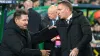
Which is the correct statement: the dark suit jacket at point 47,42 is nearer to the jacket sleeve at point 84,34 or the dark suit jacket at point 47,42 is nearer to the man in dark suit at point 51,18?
the man in dark suit at point 51,18

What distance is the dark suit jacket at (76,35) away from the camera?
910 cm

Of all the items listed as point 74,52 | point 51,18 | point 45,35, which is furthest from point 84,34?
point 51,18

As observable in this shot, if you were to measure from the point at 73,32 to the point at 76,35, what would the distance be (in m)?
0.08

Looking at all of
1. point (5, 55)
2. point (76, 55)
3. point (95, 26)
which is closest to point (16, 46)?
point (5, 55)

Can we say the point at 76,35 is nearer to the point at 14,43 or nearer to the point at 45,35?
the point at 45,35

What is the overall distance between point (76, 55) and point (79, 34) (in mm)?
422

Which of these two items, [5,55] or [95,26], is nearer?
[5,55]

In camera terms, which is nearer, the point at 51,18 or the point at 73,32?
the point at 73,32

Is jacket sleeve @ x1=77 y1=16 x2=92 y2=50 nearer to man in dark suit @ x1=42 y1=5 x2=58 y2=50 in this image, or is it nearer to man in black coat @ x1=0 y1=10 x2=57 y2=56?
man in black coat @ x1=0 y1=10 x2=57 y2=56

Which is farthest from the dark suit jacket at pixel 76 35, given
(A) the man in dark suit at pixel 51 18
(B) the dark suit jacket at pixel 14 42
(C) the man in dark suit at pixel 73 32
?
(A) the man in dark suit at pixel 51 18

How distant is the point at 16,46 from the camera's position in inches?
324

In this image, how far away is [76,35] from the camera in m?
9.20

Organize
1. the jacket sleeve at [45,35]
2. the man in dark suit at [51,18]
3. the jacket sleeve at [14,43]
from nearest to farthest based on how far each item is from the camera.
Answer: the jacket sleeve at [14,43]
the jacket sleeve at [45,35]
the man in dark suit at [51,18]

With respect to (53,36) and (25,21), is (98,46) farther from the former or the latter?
(25,21)
